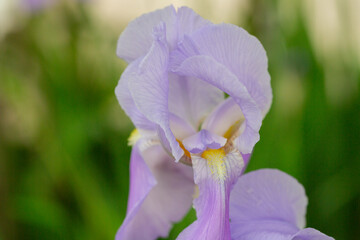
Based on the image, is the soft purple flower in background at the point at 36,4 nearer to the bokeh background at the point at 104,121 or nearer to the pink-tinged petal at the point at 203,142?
the bokeh background at the point at 104,121

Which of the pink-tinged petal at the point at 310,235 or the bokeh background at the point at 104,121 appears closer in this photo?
the pink-tinged petal at the point at 310,235

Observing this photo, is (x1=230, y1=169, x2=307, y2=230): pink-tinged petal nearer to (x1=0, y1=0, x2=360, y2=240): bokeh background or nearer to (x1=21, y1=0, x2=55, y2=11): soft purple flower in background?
(x1=0, y1=0, x2=360, y2=240): bokeh background

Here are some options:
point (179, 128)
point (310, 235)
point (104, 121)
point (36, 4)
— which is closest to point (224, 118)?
point (179, 128)

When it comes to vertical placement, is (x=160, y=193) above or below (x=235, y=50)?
below

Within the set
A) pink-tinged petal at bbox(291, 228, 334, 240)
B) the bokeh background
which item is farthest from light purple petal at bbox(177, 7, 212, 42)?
the bokeh background

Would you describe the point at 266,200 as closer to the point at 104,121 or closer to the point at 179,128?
the point at 179,128

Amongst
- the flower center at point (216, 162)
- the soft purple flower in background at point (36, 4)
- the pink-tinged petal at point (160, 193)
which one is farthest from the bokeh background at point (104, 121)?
the flower center at point (216, 162)
